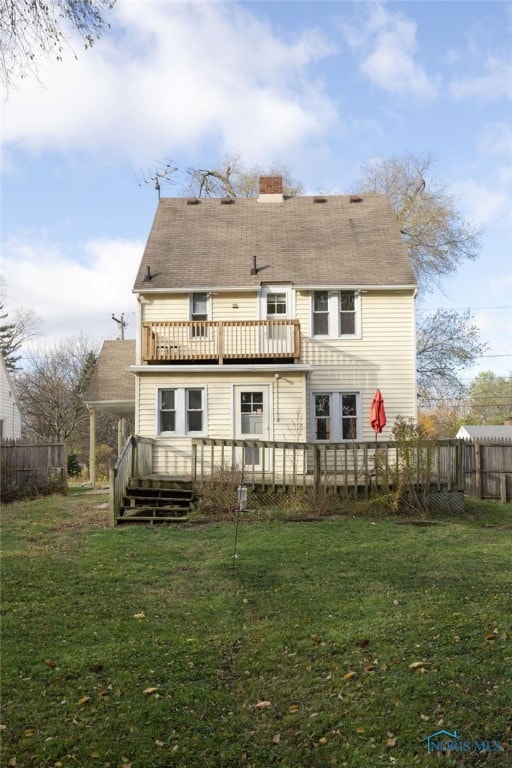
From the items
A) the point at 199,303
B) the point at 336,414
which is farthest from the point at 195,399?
the point at 336,414

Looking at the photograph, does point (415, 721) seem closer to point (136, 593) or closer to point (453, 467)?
point (136, 593)

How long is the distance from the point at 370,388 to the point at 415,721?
1629cm

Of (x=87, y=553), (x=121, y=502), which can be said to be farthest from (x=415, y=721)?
(x=121, y=502)

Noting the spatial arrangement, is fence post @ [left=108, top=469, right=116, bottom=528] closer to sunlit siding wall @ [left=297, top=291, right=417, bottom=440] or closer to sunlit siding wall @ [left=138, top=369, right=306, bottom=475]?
sunlit siding wall @ [left=138, top=369, right=306, bottom=475]

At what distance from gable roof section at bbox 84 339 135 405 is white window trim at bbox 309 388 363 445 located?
21.6 feet

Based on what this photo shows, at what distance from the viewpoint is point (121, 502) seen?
15.4m

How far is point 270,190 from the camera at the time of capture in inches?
1032

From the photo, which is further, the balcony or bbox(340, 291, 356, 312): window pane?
bbox(340, 291, 356, 312): window pane

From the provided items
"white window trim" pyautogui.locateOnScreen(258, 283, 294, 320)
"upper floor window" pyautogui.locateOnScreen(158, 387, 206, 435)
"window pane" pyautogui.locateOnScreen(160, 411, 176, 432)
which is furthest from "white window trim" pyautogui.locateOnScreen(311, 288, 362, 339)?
"window pane" pyautogui.locateOnScreen(160, 411, 176, 432)

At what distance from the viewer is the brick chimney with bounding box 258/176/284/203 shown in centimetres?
2595

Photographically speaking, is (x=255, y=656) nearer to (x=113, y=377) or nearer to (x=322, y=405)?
(x=322, y=405)

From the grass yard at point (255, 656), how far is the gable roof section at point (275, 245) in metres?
11.8

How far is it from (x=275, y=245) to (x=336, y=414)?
610 cm

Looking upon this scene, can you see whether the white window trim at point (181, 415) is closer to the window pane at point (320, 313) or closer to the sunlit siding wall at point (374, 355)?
the sunlit siding wall at point (374, 355)
